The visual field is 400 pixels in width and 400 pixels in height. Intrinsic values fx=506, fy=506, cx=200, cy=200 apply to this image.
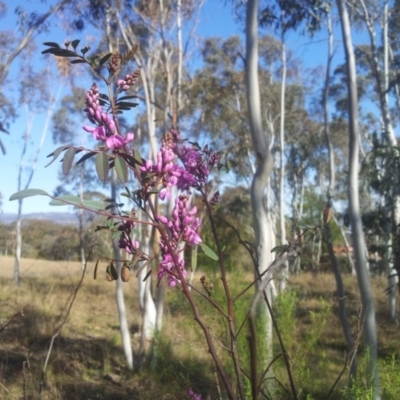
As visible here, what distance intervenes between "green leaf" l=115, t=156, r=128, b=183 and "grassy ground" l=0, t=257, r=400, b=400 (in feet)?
4.50

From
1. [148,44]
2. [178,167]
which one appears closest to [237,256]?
[148,44]

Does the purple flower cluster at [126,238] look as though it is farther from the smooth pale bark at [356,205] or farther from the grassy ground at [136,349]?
the smooth pale bark at [356,205]

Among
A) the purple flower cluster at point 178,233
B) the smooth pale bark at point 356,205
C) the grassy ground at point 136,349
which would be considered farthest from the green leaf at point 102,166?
the smooth pale bark at point 356,205

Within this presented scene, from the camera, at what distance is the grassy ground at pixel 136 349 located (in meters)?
3.82

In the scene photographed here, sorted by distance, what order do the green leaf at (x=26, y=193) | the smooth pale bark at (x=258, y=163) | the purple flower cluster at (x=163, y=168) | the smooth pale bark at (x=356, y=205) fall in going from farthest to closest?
the smooth pale bark at (x=258, y=163), the smooth pale bark at (x=356, y=205), the purple flower cluster at (x=163, y=168), the green leaf at (x=26, y=193)

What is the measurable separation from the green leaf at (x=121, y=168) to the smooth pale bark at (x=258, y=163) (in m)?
2.89

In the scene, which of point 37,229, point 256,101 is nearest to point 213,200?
point 256,101

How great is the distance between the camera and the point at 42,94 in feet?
58.0

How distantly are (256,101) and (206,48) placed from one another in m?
12.2

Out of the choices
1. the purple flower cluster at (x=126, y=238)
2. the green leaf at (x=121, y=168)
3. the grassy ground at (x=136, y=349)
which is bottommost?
the grassy ground at (x=136, y=349)

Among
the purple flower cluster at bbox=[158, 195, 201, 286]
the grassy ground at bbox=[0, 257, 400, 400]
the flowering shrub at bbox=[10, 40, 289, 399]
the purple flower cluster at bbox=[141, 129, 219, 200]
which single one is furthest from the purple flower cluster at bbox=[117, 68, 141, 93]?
the grassy ground at bbox=[0, 257, 400, 400]

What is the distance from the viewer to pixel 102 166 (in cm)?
79

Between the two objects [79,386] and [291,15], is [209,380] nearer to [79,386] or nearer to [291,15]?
[79,386]

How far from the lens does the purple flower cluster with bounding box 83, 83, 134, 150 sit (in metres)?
0.81
